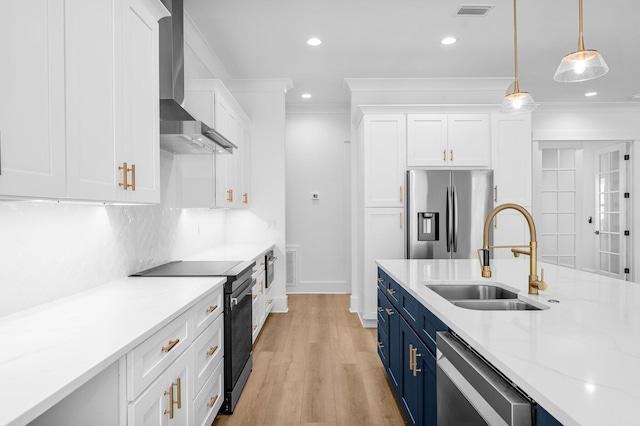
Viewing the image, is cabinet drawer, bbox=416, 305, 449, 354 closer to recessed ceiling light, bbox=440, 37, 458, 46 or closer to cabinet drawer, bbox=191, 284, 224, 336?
cabinet drawer, bbox=191, 284, 224, 336

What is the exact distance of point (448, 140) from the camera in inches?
173

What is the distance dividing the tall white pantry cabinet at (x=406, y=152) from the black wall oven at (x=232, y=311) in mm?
1865

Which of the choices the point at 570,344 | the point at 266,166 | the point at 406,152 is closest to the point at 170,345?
the point at 570,344

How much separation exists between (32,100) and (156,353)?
3.13 feet

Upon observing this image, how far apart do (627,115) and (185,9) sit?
22.4 ft

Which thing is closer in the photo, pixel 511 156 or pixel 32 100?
pixel 32 100

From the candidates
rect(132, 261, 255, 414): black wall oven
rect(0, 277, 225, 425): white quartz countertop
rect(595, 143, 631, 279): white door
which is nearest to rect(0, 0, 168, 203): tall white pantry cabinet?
rect(0, 277, 225, 425): white quartz countertop

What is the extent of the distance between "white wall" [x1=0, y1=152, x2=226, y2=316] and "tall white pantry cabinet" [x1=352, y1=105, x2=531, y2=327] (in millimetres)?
2210

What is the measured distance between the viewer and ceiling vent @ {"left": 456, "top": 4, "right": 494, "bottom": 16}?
3.12m

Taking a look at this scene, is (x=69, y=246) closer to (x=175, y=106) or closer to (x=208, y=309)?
(x=208, y=309)

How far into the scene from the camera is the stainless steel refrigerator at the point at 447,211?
4215mm

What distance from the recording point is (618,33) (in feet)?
12.2

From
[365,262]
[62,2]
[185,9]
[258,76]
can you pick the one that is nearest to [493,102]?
[365,262]

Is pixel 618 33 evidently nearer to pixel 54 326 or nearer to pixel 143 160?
pixel 143 160
